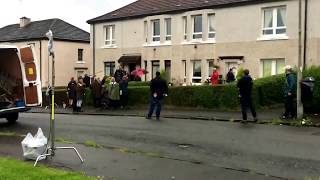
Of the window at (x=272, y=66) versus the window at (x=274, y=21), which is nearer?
the window at (x=274, y=21)

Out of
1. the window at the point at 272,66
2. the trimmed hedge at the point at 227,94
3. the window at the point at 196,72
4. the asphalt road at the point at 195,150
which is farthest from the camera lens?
the window at the point at 196,72

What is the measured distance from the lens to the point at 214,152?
11734mm

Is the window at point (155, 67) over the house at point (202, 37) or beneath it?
beneath

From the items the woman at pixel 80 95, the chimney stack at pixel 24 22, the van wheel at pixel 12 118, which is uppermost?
the chimney stack at pixel 24 22

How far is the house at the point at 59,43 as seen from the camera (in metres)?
53.8

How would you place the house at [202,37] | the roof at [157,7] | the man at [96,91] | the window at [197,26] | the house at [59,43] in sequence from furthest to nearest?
the house at [59,43]
the window at [197,26]
the roof at [157,7]
the house at [202,37]
the man at [96,91]

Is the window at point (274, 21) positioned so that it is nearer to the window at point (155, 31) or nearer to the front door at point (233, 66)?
the front door at point (233, 66)

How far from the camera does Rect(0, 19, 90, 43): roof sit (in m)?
55.3

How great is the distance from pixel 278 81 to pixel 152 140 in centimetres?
994

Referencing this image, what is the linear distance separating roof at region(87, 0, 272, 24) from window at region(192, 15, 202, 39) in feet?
2.28

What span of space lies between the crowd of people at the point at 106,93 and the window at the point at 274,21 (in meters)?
9.37

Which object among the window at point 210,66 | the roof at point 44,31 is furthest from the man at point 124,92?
the roof at point 44,31

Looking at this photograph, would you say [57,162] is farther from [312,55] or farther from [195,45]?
[195,45]

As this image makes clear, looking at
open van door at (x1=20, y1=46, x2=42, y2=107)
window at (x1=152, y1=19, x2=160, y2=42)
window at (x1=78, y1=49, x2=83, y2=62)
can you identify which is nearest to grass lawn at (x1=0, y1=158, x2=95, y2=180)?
Result: open van door at (x1=20, y1=46, x2=42, y2=107)
